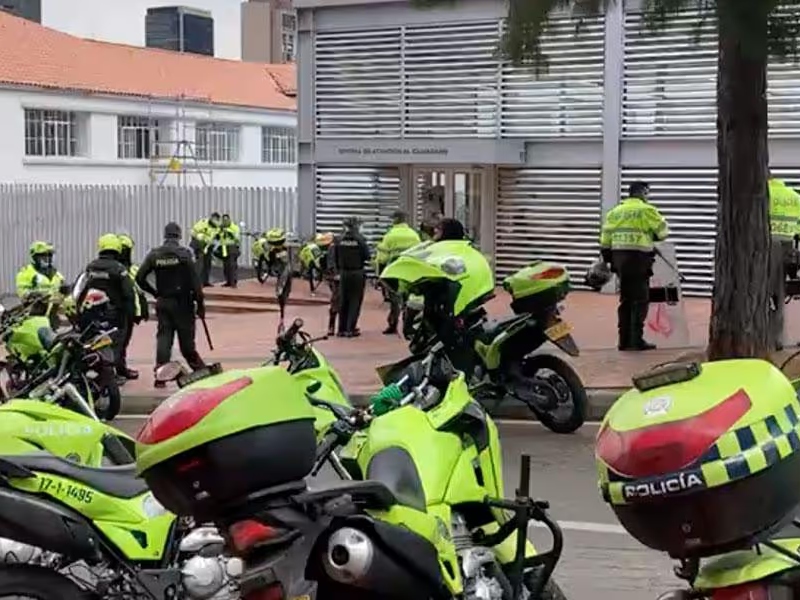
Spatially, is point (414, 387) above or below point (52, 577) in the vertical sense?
above

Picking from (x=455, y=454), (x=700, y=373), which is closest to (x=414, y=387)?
(x=455, y=454)

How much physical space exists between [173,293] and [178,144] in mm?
29935

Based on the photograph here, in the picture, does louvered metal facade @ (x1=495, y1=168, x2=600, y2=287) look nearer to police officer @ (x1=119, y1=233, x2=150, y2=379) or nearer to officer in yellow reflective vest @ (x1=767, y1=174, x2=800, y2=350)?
officer in yellow reflective vest @ (x1=767, y1=174, x2=800, y2=350)

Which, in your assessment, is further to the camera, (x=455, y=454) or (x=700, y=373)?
(x=455, y=454)

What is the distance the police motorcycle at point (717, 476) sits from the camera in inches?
108

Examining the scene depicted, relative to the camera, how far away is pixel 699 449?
8.95 ft

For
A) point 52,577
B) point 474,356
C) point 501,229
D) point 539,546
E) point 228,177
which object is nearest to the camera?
point 52,577

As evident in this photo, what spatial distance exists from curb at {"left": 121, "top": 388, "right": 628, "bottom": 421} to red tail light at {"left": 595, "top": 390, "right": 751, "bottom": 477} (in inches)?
297

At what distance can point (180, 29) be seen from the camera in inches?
2315

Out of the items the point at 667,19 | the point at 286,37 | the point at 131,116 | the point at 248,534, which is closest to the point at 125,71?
the point at 131,116

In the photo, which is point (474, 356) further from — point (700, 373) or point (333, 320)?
point (333, 320)

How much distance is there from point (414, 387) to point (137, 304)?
348 inches

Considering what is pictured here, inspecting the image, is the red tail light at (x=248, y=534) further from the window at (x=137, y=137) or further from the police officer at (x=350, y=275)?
the window at (x=137, y=137)

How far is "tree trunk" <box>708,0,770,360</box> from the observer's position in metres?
11.2
